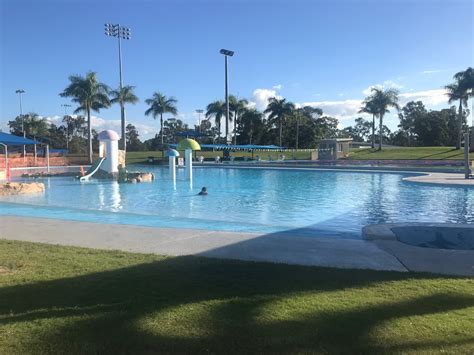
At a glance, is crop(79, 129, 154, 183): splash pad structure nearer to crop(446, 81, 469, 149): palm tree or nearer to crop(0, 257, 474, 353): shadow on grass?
crop(0, 257, 474, 353): shadow on grass

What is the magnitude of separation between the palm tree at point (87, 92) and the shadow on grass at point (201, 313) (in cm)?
4778

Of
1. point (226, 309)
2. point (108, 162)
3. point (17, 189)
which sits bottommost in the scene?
point (17, 189)

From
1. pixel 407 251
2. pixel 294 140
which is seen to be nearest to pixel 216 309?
pixel 407 251

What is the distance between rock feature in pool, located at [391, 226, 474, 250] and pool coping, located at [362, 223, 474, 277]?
1.04 feet

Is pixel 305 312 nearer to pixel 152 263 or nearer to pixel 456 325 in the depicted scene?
pixel 456 325

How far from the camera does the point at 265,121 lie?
75.1m

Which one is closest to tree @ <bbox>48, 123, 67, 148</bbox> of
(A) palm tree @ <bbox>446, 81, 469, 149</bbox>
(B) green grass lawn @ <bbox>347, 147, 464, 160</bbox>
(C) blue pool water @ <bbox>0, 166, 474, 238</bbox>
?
(B) green grass lawn @ <bbox>347, 147, 464, 160</bbox>

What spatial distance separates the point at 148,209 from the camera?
1415 centimetres

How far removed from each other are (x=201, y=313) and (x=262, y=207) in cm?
1077

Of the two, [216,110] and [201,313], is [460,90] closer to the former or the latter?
[216,110]

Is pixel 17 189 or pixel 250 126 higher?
pixel 250 126

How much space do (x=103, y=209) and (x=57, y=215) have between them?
169cm

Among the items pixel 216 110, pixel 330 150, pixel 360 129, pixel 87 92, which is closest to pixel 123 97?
pixel 87 92

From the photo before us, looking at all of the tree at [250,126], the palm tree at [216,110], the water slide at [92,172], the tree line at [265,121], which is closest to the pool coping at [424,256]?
the water slide at [92,172]
